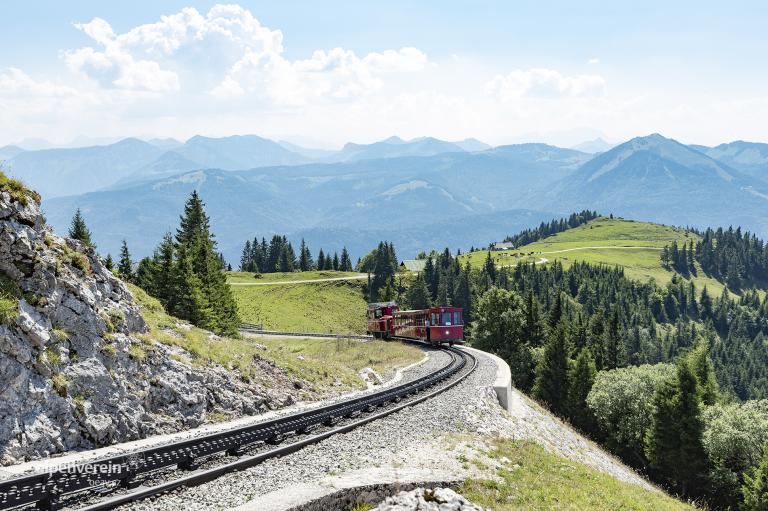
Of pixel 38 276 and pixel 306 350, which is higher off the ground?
pixel 38 276

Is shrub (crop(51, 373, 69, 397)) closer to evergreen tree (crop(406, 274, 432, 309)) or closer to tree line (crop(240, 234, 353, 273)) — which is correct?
evergreen tree (crop(406, 274, 432, 309))

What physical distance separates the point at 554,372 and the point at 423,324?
16.8 meters

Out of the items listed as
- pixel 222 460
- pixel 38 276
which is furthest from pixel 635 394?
pixel 38 276

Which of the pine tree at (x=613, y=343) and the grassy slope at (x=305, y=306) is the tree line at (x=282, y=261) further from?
the pine tree at (x=613, y=343)

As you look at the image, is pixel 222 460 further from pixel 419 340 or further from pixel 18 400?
pixel 419 340

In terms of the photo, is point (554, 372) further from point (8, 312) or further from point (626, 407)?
point (8, 312)

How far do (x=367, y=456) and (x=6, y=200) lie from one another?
14.2m

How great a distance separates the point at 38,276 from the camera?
741 inches

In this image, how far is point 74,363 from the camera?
18.7 m

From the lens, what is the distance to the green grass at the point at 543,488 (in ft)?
48.5

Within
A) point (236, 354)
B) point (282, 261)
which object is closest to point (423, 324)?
point (236, 354)

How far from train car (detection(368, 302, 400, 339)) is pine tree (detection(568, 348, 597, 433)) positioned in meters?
21.4

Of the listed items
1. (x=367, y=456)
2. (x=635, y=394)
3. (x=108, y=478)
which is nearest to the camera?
(x=108, y=478)

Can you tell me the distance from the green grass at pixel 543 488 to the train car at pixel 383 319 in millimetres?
48877
